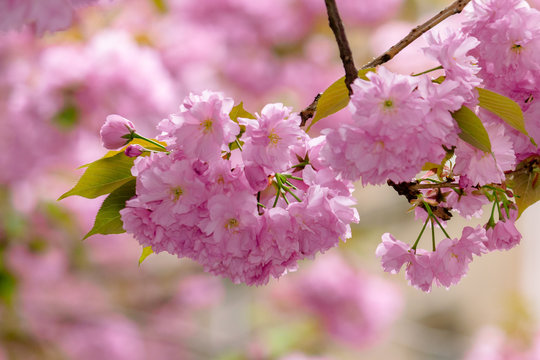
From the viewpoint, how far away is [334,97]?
1.72 ft

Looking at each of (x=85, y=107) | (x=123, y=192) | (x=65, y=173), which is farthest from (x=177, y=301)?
(x=123, y=192)

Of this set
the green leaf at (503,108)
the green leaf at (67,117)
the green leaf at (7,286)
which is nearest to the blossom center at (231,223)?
the green leaf at (503,108)

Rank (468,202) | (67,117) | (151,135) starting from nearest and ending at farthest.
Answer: (468,202), (67,117), (151,135)

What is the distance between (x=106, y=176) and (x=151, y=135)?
130cm

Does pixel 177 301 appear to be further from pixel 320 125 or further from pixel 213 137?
pixel 213 137

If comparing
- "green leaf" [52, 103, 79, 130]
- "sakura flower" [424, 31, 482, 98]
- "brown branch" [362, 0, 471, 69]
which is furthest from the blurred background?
"sakura flower" [424, 31, 482, 98]

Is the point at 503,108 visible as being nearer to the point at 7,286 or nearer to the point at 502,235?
the point at 502,235

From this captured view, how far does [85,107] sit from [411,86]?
1.34m

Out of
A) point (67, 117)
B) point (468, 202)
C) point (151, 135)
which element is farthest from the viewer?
point (151, 135)

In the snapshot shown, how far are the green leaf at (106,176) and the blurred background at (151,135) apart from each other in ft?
2.81

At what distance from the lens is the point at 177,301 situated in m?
3.44

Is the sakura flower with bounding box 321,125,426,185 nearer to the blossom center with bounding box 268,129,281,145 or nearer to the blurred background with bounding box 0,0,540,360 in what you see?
the blossom center with bounding box 268,129,281,145

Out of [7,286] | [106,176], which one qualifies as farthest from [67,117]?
[106,176]

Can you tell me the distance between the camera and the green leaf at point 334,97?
518 mm
